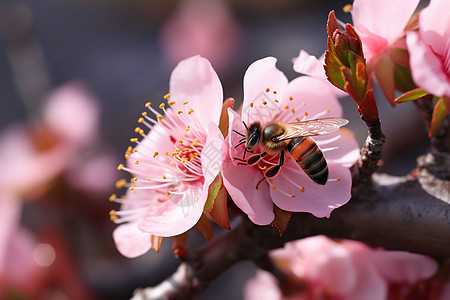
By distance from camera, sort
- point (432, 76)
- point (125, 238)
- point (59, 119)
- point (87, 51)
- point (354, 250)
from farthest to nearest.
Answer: point (87, 51), point (59, 119), point (354, 250), point (125, 238), point (432, 76)

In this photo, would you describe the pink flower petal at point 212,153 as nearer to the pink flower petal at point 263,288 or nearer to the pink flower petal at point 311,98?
the pink flower petal at point 311,98

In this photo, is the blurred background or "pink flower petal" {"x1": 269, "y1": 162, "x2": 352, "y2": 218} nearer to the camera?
"pink flower petal" {"x1": 269, "y1": 162, "x2": 352, "y2": 218}

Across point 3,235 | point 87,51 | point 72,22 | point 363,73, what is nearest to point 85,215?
point 3,235

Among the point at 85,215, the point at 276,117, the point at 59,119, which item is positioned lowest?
the point at 85,215

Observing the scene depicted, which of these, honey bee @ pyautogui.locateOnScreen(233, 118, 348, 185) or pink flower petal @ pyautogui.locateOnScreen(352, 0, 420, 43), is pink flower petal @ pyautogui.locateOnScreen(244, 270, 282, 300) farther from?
pink flower petal @ pyautogui.locateOnScreen(352, 0, 420, 43)

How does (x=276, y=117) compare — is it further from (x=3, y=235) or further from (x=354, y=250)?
(x=3, y=235)

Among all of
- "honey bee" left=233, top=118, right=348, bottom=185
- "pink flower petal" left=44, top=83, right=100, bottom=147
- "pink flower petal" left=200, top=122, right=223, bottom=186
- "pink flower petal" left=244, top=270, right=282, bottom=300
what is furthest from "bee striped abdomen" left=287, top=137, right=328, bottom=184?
"pink flower petal" left=44, top=83, right=100, bottom=147

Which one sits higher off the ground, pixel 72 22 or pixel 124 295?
pixel 72 22
